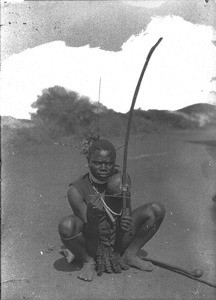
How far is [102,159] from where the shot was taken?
5.45 metres

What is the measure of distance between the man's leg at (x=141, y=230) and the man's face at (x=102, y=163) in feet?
1.73

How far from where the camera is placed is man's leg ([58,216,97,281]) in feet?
18.0

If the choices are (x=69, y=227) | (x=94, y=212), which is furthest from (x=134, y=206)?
(x=94, y=212)

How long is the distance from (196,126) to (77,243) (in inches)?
153

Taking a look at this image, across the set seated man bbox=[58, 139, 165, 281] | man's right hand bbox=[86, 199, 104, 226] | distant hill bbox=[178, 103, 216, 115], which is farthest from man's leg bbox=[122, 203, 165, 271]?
distant hill bbox=[178, 103, 216, 115]

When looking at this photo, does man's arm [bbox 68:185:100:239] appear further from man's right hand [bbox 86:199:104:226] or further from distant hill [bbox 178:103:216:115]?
distant hill [bbox 178:103:216:115]

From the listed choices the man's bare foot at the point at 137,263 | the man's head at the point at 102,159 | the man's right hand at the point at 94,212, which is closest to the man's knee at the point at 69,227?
the man's right hand at the point at 94,212

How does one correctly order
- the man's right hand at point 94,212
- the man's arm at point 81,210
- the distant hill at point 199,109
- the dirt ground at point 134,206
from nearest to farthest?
the man's right hand at point 94,212, the dirt ground at point 134,206, the man's arm at point 81,210, the distant hill at point 199,109

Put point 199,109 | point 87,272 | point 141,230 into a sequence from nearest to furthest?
point 87,272, point 141,230, point 199,109

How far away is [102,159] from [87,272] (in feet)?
3.53

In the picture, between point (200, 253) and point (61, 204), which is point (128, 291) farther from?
point (61, 204)

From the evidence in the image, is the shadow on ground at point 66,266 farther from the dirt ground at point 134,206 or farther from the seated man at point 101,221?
the seated man at point 101,221

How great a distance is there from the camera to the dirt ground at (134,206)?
541 centimetres

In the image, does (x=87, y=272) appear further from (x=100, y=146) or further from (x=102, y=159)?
(x=100, y=146)
